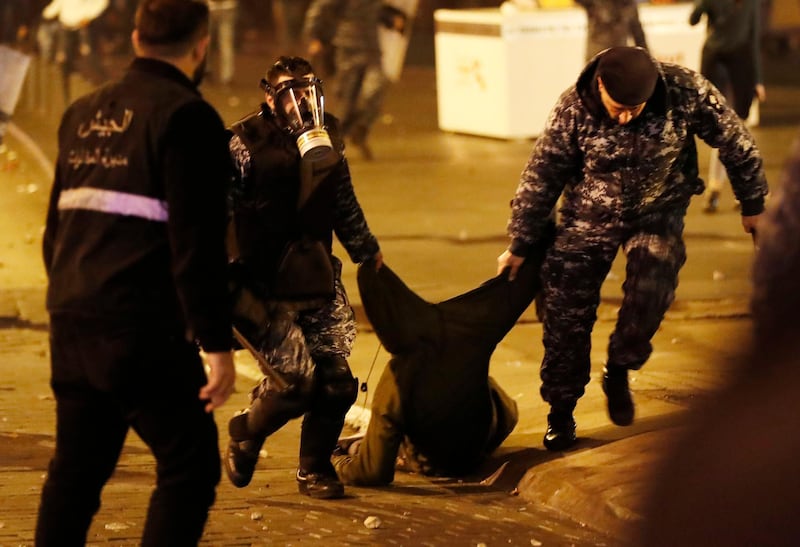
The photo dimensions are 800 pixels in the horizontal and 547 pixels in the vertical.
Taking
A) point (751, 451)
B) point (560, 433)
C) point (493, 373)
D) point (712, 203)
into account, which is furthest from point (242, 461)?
point (712, 203)

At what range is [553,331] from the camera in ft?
20.0

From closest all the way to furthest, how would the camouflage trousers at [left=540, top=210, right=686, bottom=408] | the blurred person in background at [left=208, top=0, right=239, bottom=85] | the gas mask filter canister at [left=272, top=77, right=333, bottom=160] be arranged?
the gas mask filter canister at [left=272, top=77, right=333, bottom=160] < the camouflage trousers at [left=540, top=210, right=686, bottom=408] < the blurred person in background at [left=208, top=0, right=239, bottom=85]

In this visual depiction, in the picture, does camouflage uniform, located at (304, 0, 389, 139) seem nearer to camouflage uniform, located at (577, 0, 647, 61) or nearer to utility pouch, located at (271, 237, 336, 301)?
camouflage uniform, located at (577, 0, 647, 61)

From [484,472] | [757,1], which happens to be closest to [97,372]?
[484,472]

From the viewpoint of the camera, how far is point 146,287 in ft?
13.2

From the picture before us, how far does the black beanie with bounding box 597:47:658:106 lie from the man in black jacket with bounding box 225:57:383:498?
3.28 ft

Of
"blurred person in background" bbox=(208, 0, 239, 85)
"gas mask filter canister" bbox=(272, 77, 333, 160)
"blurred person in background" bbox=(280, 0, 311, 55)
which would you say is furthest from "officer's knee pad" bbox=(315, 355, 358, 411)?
"blurred person in background" bbox=(280, 0, 311, 55)

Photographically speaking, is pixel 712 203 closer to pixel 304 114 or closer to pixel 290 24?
pixel 304 114

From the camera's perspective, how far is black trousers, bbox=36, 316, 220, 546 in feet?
13.2

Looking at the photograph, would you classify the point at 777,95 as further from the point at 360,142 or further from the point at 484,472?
the point at 484,472

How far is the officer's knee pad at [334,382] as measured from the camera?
18.3 feet

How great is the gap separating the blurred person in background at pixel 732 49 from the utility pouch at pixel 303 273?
6.24m

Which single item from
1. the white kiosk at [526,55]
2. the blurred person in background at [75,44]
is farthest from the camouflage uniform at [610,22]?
the blurred person in background at [75,44]

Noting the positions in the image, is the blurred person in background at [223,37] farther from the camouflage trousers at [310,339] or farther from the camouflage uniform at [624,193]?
the camouflage trousers at [310,339]
